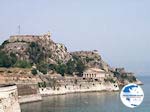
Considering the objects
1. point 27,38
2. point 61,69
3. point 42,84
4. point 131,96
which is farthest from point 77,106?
point 131,96

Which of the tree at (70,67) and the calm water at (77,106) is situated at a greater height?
the tree at (70,67)

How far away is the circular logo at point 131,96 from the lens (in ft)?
28.3

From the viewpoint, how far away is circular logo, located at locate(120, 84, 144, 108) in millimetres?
8641

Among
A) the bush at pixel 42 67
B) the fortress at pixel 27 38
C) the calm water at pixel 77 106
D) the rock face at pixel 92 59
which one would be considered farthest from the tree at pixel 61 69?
the calm water at pixel 77 106

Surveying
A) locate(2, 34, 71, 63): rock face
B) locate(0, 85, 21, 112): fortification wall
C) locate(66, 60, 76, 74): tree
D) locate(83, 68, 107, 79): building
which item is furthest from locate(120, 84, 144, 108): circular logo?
locate(83, 68, 107, 79): building

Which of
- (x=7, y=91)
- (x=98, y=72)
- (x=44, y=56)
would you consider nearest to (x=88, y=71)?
(x=98, y=72)

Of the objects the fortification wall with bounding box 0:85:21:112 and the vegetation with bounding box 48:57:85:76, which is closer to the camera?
the fortification wall with bounding box 0:85:21:112

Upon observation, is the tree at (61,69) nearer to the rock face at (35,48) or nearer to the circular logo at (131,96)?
the rock face at (35,48)

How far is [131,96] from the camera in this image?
8.73 m

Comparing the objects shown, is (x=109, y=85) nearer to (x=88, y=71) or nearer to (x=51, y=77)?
(x=88, y=71)

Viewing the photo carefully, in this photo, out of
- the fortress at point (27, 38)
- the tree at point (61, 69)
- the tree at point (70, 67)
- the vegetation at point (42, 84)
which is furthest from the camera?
the fortress at point (27, 38)

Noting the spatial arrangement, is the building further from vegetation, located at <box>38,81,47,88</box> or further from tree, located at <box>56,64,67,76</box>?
vegetation, located at <box>38,81,47,88</box>

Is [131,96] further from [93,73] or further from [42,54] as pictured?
[93,73]

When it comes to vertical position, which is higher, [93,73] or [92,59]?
[92,59]
